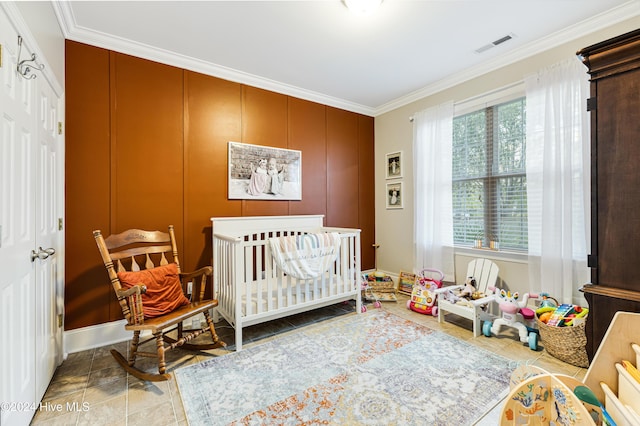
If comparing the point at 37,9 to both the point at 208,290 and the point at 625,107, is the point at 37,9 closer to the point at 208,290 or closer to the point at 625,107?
the point at 208,290

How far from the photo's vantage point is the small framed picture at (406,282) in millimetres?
3548

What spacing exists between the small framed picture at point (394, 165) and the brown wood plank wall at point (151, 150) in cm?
118

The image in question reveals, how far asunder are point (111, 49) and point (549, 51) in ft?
12.5

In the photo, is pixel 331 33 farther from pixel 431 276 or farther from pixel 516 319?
pixel 516 319

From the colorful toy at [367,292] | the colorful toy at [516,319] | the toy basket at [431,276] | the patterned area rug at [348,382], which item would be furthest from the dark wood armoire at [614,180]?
the colorful toy at [367,292]

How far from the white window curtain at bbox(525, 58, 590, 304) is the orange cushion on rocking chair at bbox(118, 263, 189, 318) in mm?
3048

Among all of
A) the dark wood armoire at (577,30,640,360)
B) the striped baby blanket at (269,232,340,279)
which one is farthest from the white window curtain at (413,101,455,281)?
the dark wood armoire at (577,30,640,360)

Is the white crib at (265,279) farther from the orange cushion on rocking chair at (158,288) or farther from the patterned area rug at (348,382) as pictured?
the orange cushion on rocking chair at (158,288)

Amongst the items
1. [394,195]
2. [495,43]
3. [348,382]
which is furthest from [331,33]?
[348,382]

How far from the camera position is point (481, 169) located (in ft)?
9.85

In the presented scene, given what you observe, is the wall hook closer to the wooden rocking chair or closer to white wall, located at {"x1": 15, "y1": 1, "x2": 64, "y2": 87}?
white wall, located at {"x1": 15, "y1": 1, "x2": 64, "y2": 87}

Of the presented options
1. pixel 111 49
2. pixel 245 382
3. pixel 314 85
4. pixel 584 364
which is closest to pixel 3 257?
pixel 245 382

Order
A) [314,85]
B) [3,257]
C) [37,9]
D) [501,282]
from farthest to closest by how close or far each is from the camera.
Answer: [314,85]
[501,282]
[37,9]
[3,257]

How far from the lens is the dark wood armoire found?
3.88 ft
